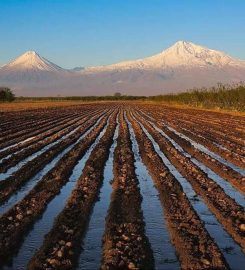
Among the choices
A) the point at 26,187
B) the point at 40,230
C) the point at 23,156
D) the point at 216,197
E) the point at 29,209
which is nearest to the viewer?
the point at 40,230

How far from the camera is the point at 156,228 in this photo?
→ 7480 mm

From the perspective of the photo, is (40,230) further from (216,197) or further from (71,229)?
(216,197)

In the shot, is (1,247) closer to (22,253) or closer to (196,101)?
(22,253)

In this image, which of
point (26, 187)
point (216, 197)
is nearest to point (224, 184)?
point (216, 197)

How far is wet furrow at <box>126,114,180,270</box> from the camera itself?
6.04 metres

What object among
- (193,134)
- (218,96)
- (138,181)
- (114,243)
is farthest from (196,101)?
(114,243)

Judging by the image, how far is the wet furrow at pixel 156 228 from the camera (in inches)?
238

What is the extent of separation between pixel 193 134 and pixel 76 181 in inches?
500

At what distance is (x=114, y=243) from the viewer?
21.4ft

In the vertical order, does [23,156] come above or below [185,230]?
below

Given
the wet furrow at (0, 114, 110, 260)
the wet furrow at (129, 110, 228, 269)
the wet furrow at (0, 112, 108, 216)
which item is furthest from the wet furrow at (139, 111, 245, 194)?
the wet furrow at (0, 112, 108, 216)

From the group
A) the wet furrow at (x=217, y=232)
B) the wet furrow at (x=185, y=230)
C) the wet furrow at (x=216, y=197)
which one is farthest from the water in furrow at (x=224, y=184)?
the wet furrow at (x=185, y=230)

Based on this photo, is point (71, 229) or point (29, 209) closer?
point (71, 229)

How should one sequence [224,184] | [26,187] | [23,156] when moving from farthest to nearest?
[23,156] < [224,184] < [26,187]
